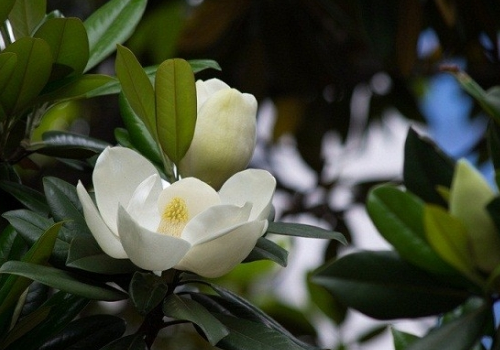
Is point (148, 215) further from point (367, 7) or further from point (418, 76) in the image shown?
point (418, 76)

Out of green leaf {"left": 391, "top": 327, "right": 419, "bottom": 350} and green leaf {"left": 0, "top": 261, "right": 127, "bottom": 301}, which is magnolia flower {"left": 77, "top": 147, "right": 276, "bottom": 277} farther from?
green leaf {"left": 391, "top": 327, "right": 419, "bottom": 350}

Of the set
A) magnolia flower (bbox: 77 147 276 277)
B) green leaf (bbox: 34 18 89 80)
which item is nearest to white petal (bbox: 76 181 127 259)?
magnolia flower (bbox: 77 147 276 277)

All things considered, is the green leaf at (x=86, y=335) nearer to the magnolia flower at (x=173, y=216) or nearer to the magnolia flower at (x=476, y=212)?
the magnolia flower at (x=173, y=216)

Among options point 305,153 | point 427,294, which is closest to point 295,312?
point 305,153

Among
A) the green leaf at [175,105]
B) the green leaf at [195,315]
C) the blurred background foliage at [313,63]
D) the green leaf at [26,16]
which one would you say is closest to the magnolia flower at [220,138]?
the green leaf at [175,105]

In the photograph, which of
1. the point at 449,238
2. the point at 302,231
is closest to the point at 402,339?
the point at 302,231

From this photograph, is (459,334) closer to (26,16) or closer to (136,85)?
(136,85)
